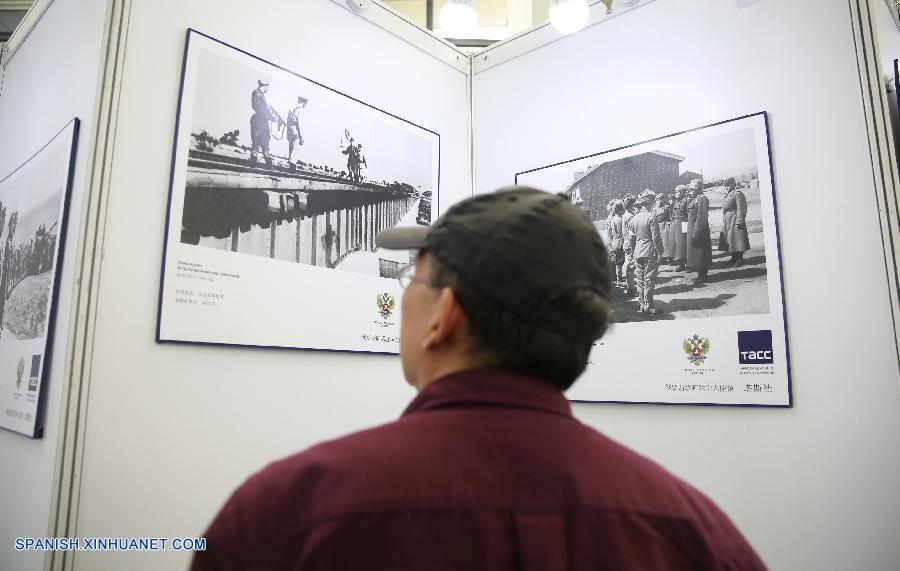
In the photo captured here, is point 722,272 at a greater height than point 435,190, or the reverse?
point 435,190

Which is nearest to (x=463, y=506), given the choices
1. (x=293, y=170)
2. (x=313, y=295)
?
(x=313, y=295)

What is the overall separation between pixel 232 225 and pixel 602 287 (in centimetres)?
130

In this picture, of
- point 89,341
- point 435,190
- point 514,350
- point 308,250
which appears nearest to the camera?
point 514,350

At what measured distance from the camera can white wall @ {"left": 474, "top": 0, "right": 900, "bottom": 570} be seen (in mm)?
1489

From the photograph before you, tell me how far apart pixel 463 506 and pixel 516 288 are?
26 centimetres

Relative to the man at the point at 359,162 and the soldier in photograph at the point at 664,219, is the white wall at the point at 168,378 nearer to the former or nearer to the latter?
the man at the point at 359,162

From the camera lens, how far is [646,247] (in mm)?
1965

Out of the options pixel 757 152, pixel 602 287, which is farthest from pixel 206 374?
pixel 757 152

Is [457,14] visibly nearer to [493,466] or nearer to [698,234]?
Result: [698,234]

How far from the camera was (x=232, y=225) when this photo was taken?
169 cm

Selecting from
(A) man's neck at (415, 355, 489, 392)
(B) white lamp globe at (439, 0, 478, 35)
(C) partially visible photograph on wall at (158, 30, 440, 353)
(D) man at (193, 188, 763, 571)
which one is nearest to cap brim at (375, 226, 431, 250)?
(D) man at (193, 188, 763, 571)

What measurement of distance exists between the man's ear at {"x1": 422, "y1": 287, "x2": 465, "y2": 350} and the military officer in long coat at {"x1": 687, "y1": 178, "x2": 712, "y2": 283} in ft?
4.47

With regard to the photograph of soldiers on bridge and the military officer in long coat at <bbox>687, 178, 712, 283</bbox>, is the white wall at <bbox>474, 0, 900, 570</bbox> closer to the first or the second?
the military officer in long coat at <bbox>687, 178, 712, 283</bbox>

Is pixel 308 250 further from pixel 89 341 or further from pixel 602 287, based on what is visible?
pixel 602 287
